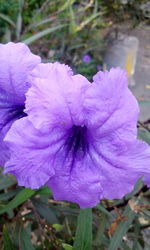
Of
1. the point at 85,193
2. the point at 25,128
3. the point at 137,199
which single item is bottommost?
the point at 137,199

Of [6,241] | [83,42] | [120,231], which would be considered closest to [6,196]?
[6,241]

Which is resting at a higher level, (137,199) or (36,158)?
(36,158)

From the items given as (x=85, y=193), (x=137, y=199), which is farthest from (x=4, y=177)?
(x=85, y=193)

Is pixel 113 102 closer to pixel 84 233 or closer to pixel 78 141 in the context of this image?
pixel 78 141

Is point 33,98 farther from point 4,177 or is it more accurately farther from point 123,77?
point 4,177

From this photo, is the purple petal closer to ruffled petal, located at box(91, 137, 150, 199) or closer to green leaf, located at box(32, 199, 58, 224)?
ruffled petal, located at box(91, 137, 150, 199)

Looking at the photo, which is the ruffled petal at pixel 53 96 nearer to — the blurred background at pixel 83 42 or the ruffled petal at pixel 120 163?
the ruffled petal at pixel 120 163

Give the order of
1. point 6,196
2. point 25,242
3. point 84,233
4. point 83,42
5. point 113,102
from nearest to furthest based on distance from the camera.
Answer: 1. point 113,102
2. point 84,233
3. point 25,242
4. point 6,196
5. point 83,42

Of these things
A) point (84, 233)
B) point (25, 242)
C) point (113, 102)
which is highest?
point (113, 102)
